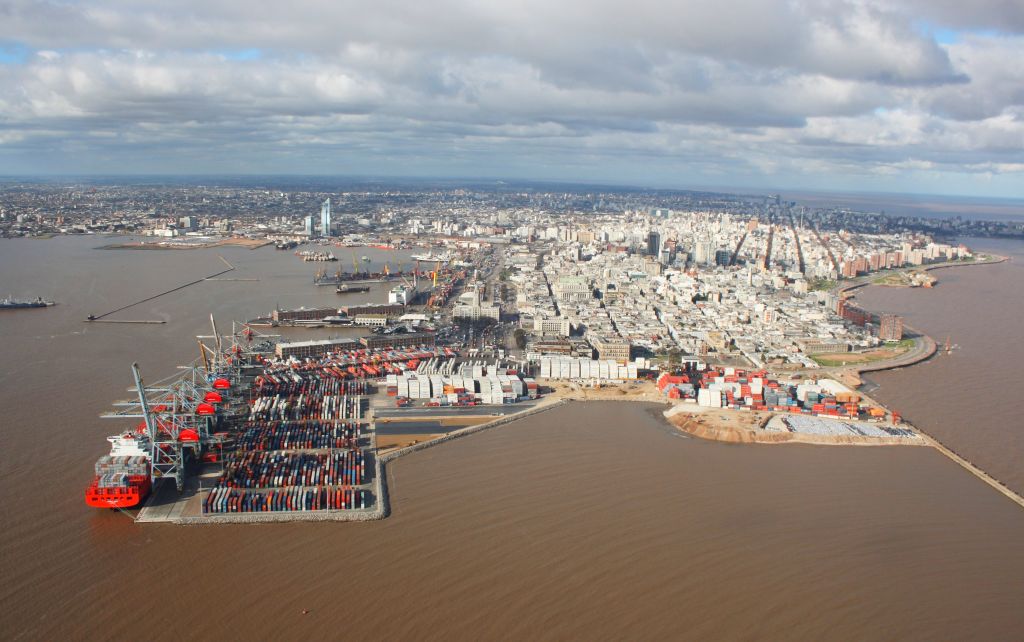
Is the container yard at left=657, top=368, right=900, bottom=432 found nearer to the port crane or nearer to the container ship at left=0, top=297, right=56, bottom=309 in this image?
the port crane

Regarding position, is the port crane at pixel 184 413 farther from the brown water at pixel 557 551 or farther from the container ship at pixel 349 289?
the container ship at pixel 349 289

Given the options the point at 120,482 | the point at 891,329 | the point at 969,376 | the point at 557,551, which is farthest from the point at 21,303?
the point at 969,376

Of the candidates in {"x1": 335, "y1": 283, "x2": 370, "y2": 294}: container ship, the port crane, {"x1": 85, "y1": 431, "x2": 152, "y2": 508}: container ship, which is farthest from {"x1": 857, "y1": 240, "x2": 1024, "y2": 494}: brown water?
{"x1": 335, "y1": 283, "x2": 370, "y2": 294}: container ship

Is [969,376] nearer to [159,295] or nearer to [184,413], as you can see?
[184,413]

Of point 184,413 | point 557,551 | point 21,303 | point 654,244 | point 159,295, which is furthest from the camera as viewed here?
point 654,244

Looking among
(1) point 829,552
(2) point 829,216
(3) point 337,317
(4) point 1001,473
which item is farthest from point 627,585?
(2) point 829,216

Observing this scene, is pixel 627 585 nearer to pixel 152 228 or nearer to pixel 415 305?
pixel 415 305

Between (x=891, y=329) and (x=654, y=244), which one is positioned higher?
(x=654, y=244)
